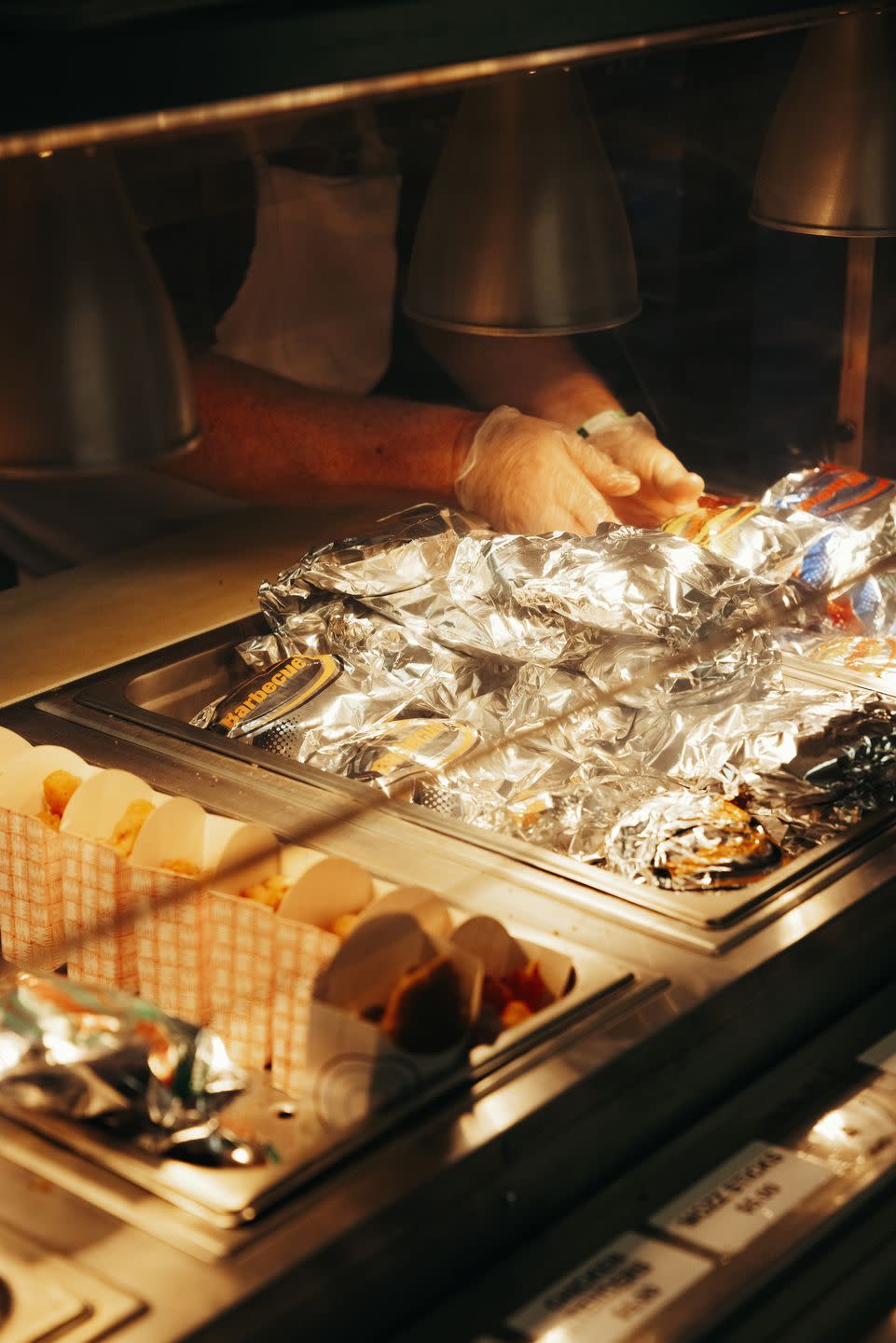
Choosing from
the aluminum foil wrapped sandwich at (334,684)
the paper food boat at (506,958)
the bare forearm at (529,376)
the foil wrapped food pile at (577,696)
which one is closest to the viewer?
the paper food boat at (506,958)

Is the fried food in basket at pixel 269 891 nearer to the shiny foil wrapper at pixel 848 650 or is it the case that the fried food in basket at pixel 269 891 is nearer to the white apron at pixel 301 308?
the white apron at pixel 301 308

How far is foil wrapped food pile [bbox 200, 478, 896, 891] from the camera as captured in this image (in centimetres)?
130

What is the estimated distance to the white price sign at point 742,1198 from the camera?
1.00 meters

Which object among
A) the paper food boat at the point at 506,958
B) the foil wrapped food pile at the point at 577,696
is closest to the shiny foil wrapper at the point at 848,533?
the foil wrapped food pile at the point at 577,696

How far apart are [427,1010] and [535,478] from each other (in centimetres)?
86

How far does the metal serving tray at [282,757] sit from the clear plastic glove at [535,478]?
276mm

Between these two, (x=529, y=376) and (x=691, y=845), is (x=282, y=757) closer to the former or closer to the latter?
(x=691, y=845)

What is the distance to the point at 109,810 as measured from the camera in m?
1.16

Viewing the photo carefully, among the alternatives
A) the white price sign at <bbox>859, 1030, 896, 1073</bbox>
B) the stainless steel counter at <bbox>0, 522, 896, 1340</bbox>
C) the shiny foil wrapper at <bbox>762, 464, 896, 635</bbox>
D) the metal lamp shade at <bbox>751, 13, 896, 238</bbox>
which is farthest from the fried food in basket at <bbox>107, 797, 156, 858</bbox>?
the metal lamp shade at <bbox>751, 13, 896, 238</bbox>

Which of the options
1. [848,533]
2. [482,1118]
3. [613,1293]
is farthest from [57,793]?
[848,533]

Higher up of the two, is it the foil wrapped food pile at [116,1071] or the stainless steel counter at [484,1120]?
the foil wrapped food pile at [116,1071]

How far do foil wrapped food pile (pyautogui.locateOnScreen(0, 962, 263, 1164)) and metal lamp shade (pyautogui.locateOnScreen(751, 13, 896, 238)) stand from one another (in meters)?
1.04

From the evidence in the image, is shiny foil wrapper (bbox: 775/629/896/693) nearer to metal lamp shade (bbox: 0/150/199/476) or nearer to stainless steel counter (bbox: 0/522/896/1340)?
stainless steel counter (bbox: 0/522/896/1340)

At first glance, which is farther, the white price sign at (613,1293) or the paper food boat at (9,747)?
the paper food boat at (9,747)
